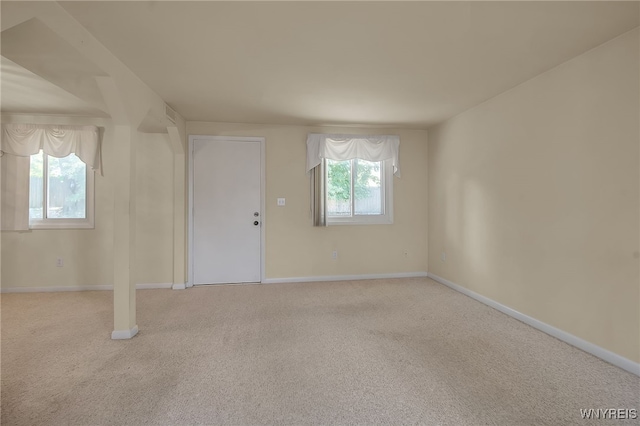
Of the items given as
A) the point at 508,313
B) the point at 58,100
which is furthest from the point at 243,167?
the point at 508,313

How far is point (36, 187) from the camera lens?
4.33 m

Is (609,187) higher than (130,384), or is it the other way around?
(609,187)

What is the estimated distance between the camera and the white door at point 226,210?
15.2ft

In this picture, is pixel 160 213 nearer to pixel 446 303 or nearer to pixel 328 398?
pixel 328 398

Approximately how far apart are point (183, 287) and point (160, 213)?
3.60 feet

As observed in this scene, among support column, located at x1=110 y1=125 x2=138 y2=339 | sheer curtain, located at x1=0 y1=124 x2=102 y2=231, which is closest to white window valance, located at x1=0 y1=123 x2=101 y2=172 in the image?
sheer curtain, located at x1=0 y1=124 x2=102 y2=231

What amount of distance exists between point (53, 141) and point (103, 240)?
1431mm

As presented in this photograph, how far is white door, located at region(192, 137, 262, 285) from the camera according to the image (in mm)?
4625

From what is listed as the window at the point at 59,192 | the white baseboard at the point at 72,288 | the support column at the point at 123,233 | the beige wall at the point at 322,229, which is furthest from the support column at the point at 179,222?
the support column at the point at 123,233

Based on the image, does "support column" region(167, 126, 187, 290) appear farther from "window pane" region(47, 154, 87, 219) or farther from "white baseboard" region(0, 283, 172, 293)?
"window pane" region(47, 154, 87, 219)

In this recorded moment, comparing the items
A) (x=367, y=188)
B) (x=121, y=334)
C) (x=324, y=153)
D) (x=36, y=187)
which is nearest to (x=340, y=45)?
(x=324, y=153)

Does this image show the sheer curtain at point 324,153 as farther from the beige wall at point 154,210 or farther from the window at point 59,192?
the window at point 59,192

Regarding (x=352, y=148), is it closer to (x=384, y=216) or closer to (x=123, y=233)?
(x=384, y=216)

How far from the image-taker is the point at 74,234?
14.3ft
